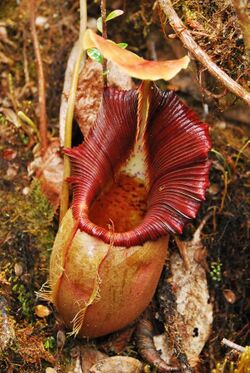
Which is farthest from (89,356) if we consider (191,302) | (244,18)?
(244,18)

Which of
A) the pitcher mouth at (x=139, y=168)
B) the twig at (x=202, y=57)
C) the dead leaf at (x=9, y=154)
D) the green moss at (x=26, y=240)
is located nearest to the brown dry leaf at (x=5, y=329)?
the green moss at (x=26, y=240)

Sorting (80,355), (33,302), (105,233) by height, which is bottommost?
(80,355)

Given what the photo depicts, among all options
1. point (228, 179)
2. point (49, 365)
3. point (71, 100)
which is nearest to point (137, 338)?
point (49, 365)

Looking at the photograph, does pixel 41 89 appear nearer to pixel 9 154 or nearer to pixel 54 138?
pixel 54 138

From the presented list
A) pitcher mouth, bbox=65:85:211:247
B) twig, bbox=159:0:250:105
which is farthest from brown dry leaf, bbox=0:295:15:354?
twig, bbox=159:0:250:105

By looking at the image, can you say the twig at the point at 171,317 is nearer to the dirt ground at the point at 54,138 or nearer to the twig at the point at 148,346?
the twig at the point at 148,346

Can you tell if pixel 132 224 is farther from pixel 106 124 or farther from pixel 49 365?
pixel 49 365

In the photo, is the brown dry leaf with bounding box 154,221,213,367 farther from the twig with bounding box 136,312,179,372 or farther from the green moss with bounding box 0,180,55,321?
the green moss with bounding box 0,180,55,321
